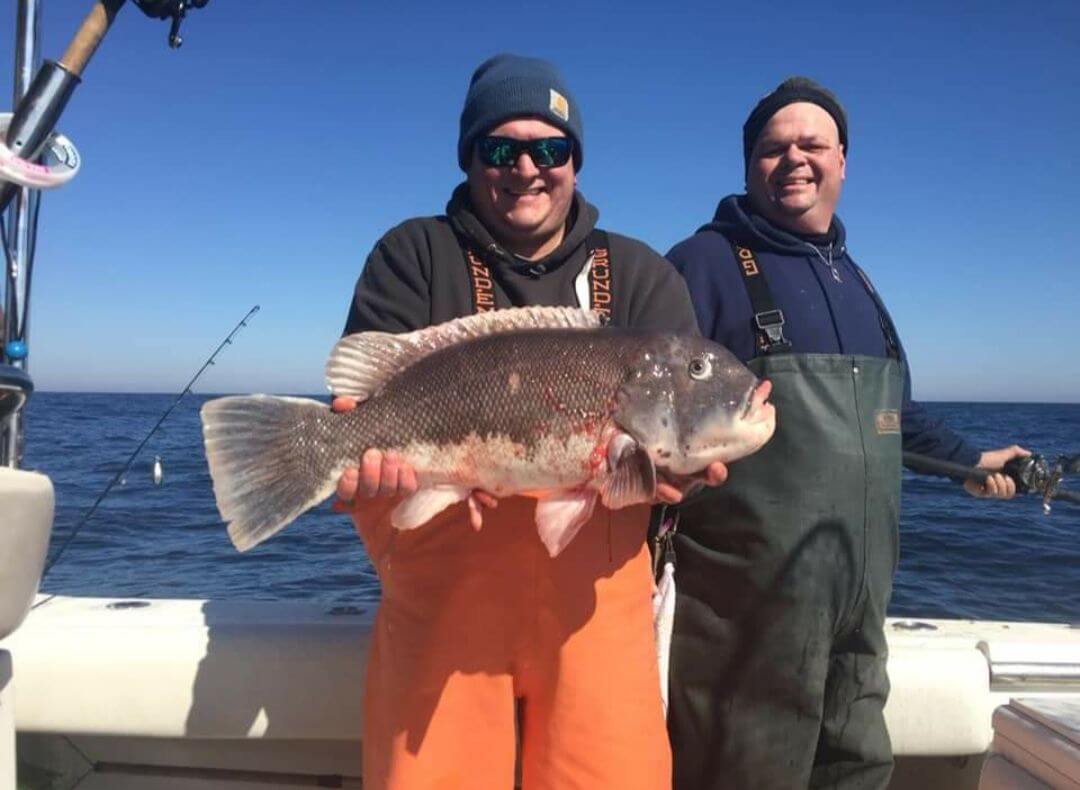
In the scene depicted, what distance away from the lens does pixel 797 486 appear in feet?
10.6

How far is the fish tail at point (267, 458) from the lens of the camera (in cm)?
269

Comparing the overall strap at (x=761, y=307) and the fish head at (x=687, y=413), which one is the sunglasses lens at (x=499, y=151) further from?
the overall strap at (x=761, y=307)

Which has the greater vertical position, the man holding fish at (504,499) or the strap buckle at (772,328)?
the strap buckle at (772,328)

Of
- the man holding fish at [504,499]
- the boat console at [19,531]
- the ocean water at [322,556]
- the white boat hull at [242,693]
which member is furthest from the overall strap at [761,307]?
the ocean water at [322,556]

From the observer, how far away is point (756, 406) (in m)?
2.78

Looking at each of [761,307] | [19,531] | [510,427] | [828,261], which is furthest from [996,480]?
[19,531]

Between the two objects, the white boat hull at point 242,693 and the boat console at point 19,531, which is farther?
the white boat hull at point 242,693

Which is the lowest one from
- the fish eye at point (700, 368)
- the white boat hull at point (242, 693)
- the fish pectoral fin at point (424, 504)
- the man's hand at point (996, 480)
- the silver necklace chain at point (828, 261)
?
the white boat hull at point (242, 693)

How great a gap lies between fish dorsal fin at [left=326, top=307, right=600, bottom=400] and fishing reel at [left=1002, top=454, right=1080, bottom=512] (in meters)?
2.56

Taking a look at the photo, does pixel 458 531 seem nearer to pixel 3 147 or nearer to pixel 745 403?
pixel 745 403

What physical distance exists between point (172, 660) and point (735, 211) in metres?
3.20

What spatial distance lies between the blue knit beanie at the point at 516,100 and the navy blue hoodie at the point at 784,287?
0.80m

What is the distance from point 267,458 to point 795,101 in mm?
2698

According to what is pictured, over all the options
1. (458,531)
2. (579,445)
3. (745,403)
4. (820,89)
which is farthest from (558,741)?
(820,89)
